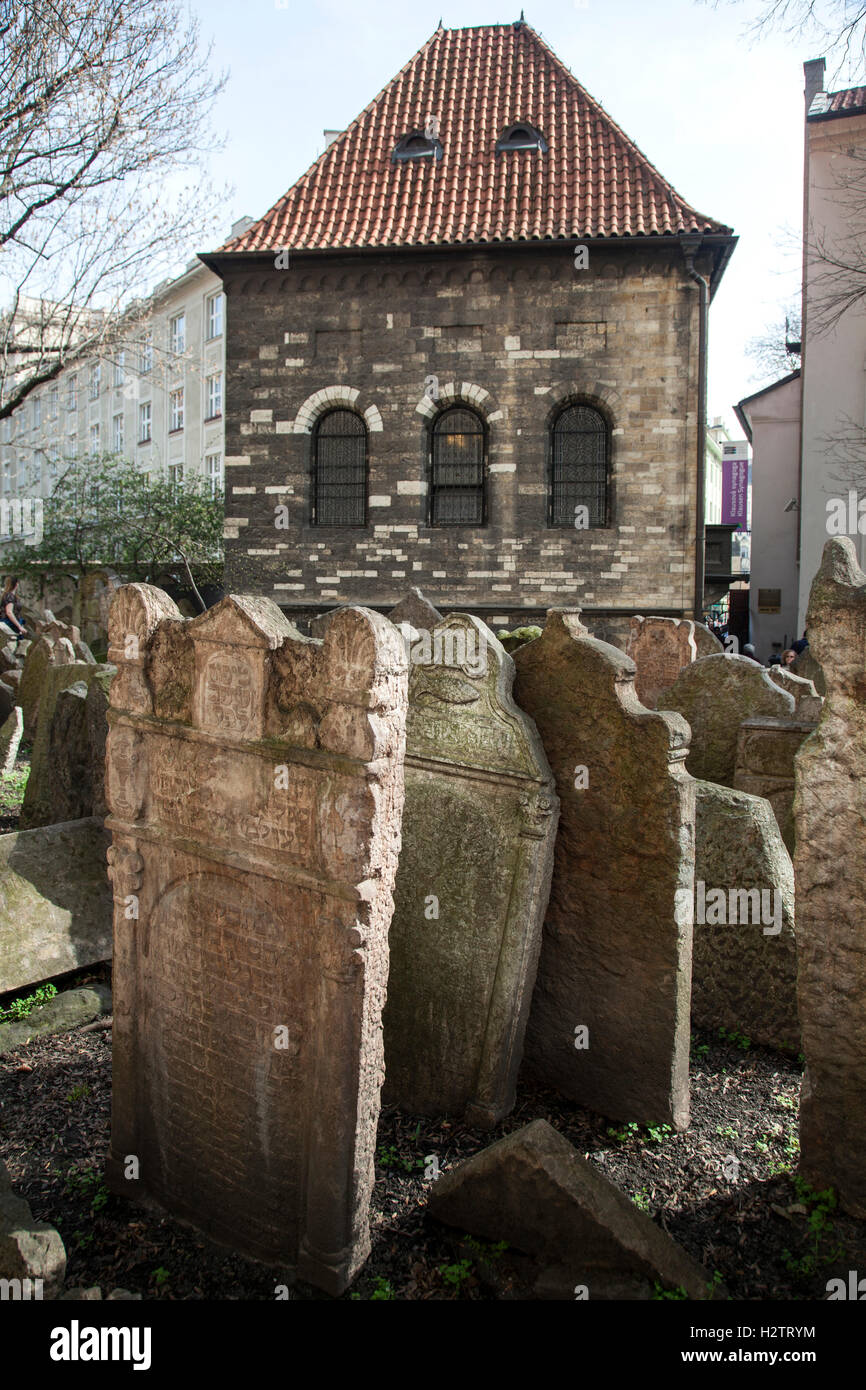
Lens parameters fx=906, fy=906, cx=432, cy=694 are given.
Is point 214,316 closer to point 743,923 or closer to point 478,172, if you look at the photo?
point 478,172

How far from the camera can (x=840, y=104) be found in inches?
680

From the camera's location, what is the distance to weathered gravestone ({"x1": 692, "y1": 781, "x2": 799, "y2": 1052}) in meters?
4.30

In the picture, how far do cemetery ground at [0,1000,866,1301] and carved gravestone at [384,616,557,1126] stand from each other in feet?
0.78

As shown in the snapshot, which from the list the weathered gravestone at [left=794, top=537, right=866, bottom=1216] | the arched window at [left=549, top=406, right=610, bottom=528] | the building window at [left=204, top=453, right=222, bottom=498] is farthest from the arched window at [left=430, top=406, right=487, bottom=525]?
the building window at [left=204, top=453, right=222, bottom=498]

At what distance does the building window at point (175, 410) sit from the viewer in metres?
33.3

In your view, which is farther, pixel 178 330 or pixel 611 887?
pixel 178 330

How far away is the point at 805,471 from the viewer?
17703 millimetres

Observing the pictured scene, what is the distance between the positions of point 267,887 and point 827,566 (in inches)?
82.6

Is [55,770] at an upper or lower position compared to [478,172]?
lower

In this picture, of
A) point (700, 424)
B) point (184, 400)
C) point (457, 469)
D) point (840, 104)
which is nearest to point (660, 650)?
point (700, 424)

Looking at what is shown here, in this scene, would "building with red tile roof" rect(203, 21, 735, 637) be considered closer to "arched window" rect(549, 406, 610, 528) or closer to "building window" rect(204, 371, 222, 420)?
"arched window" rect(549, 406, 610, 528)

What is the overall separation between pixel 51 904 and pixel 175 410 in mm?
32557
